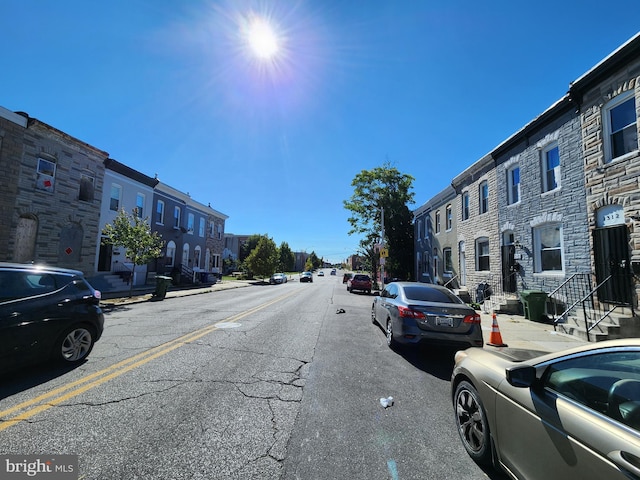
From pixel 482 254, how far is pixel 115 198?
2337 cm

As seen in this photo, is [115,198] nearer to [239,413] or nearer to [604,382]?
[239,413]

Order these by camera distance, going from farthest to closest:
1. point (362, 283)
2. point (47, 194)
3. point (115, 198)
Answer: point (362, 283) < point (115, 198) < point (47, 194)

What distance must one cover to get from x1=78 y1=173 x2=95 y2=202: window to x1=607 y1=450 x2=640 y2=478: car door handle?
22929 millimetres

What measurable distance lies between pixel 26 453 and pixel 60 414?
0.78 metres

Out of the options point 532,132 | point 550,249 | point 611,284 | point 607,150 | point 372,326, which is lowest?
point 372,326

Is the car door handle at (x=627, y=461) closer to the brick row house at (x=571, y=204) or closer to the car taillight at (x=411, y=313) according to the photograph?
the car taillight at (x=411, y=313)

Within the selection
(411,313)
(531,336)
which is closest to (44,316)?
(411,313)

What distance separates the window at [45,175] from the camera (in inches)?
612

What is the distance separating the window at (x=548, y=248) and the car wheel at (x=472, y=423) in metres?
10.3

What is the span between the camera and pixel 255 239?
217 ft

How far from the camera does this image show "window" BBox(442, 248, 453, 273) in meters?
20.0

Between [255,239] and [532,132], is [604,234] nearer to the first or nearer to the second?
[532,132]

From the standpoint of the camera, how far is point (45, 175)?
→ 1578 cm

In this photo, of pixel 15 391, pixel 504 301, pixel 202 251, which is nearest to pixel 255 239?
pixel 202 251
